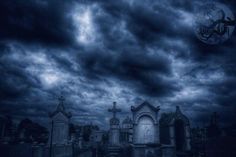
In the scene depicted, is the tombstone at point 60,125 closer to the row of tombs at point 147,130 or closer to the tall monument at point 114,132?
the row of tombs at point 147,130

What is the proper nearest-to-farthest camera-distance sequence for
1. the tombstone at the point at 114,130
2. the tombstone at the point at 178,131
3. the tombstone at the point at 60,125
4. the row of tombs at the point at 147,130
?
1. the row of tombs at the point at 147,130
2. the tombstone at the point at 178,131
3. the tombstone at the point at 60,125
4. the tombstone at the point at 114,130

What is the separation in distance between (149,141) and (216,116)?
1904cm

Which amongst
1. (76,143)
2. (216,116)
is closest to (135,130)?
(76,143)

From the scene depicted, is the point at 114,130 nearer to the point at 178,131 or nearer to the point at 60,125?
the point at 60,125

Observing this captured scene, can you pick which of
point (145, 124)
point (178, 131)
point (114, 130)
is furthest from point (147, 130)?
point (114, 130)

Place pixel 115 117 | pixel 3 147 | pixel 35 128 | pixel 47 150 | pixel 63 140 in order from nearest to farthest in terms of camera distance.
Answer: pixel 3 147
pixel 47 150
pixel 63 140
pixel 115 117
pixel 35 128

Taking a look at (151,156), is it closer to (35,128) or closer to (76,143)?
(76,143)

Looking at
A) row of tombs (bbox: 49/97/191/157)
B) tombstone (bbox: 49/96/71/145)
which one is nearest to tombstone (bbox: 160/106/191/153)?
row of tombs (bbox: 49/97/191/157)

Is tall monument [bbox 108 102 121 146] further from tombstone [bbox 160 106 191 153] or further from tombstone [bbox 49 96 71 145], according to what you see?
tombstone [bbox 160 106 191 153]

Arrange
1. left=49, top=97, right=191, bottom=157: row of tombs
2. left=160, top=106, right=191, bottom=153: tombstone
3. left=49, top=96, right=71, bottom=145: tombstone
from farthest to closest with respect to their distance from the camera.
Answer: left=49, top=96, right=71, bottom=145: tombstone < left=160, top=106, right=191, bottom=153: tombstone < left=49, top=97, right=191, bottom=157: row of tombs

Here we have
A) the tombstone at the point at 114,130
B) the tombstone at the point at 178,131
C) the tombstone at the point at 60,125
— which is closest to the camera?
the tombstone at the point at 178,131

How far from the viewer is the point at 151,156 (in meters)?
21.3

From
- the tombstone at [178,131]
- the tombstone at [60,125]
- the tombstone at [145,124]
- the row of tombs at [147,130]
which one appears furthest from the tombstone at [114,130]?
the tombstone at [178,131]

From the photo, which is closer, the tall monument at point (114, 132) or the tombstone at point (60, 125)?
the tombstone at point (60, 125)
